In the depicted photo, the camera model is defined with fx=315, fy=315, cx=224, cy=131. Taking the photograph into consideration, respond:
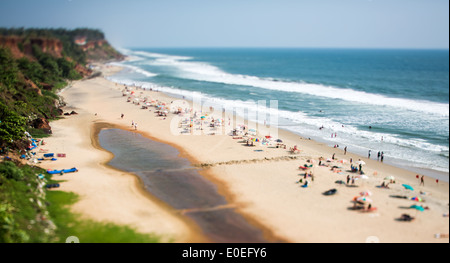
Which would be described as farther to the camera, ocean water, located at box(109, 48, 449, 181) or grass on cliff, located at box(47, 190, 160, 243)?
ocean water, located at box(109, 48, 449, 181)

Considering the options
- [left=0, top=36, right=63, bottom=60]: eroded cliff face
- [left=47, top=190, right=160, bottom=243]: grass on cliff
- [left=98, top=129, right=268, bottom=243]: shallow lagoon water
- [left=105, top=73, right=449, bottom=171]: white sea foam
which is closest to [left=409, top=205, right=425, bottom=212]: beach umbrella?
[left=105, top=73, right=449, bottom=171]: white sea foam

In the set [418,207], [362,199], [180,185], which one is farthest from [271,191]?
[418,207]

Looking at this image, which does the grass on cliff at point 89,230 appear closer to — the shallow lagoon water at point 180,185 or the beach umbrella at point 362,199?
the shallow lagoon water at point 180,185

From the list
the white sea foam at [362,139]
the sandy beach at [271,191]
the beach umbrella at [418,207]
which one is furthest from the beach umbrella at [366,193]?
the white sea foam at [362,139]

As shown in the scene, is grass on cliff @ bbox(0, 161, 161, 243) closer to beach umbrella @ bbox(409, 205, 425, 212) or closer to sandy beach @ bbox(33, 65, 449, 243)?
sandy beach @ bbox(33, 65, 449, 243)

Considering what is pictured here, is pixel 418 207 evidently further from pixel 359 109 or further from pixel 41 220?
pixel 359 109
